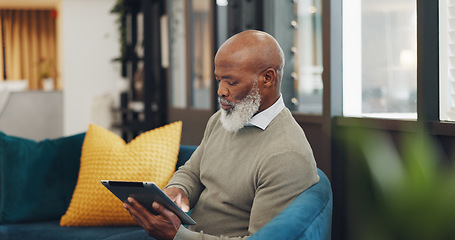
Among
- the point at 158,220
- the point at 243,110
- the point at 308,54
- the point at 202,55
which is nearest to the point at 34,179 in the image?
the point at 158,220

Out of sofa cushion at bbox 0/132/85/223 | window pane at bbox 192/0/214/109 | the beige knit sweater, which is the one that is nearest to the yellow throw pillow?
sofa cushion at bbox 0/132/85/223

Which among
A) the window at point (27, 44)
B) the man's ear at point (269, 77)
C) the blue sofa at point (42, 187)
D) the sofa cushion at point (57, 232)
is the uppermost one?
the window at point (27, 44)

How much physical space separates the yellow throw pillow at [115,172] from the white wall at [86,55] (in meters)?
5.31

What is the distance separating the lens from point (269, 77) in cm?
146

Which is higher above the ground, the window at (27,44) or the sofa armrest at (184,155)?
the window at (27,44)

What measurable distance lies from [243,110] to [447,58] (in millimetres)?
798

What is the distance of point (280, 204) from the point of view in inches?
52.4

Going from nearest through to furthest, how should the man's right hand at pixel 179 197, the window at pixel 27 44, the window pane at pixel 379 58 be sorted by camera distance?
1. the man's right hand at pixel 179 197
2. the window pane at pixel 379 58
3. the window at pixel 27 44

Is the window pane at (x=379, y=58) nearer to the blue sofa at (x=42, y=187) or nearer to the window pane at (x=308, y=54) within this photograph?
the window pane at (x=308, y=54)

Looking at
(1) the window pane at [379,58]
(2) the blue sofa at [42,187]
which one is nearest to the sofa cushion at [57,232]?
(2) the blue sofa at [42,187]

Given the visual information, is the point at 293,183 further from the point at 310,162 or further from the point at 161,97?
the point at 161,97

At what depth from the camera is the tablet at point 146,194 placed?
1293 millimetres

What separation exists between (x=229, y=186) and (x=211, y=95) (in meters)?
2.45

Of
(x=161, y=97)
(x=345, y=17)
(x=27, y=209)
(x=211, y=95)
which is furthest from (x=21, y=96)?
(x=345, y=17)
